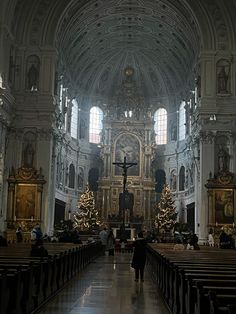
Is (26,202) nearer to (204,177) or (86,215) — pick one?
(204,177)

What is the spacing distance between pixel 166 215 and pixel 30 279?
37.5 meters

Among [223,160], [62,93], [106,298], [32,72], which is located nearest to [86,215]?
[62,93]

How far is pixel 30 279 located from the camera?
844cm

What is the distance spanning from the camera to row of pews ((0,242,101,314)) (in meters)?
7.20

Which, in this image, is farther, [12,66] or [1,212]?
[12,66]

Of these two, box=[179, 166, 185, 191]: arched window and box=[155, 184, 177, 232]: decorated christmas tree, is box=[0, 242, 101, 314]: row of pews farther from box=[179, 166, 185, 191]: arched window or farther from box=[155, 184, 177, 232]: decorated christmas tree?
box=[179, 166, 185, 191]: arched window

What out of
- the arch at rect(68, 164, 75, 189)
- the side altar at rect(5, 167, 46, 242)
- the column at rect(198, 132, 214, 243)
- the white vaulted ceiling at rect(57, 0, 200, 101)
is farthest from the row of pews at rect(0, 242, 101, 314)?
the arch at rect(68, 164, 75, 189)

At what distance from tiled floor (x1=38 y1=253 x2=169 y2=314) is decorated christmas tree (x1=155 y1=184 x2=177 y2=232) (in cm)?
2937

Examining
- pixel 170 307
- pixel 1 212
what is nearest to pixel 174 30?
pixel 1 212

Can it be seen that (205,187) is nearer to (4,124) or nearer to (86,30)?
(4,124)

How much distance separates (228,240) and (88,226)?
22242mm

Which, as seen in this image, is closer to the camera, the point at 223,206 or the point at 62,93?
the point at 223,206

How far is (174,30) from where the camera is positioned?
42938mm

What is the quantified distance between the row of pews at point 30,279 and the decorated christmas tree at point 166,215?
2950cm
